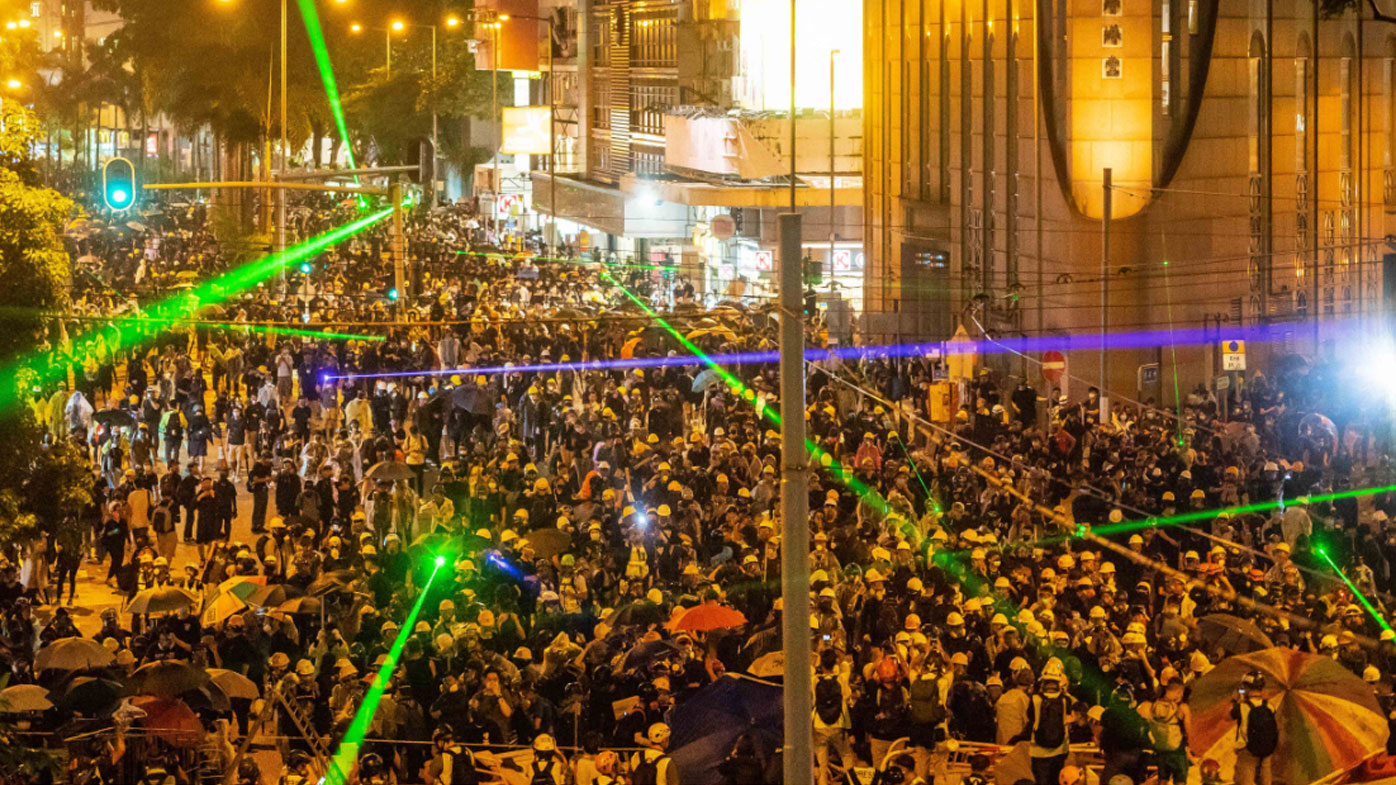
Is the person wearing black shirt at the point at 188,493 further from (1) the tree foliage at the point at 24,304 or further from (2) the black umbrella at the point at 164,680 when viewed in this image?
(2) the black umbrella at the point at 164,680

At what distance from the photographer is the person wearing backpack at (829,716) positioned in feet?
49.5

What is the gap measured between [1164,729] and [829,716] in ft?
8.09

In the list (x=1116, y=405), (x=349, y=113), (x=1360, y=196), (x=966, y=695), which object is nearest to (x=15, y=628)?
(x=966, y=695)

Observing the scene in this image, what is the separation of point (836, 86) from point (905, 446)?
37493 millimetres

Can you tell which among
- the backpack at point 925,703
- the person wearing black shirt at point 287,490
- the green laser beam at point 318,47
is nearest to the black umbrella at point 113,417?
the person wearing black shirt at point 287,490

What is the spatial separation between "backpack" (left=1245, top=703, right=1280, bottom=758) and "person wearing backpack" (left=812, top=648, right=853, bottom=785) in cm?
296

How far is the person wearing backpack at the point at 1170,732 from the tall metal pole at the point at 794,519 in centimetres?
326

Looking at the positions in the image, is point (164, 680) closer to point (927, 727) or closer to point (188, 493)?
point (927, 727)

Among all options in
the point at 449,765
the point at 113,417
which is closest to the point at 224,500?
the point at 113,417

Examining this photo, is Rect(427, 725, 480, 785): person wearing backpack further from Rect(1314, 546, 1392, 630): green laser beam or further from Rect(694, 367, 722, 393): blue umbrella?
Rect(694, 367, 722, 393): blue umbrella

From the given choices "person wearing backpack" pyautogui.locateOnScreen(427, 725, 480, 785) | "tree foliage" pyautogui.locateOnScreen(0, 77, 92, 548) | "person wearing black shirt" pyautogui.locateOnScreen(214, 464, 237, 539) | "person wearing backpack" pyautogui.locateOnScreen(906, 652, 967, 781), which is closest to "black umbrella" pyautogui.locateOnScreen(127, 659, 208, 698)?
"tree foliage" pyautogui.locateOnScreen(0, 77, 92, 548)

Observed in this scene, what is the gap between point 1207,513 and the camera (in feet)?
71.8

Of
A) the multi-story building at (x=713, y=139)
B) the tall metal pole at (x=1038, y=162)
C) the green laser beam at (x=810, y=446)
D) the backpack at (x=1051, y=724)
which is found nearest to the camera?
the backpack at (x=1051, y=724)

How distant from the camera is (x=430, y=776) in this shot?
14203mm
